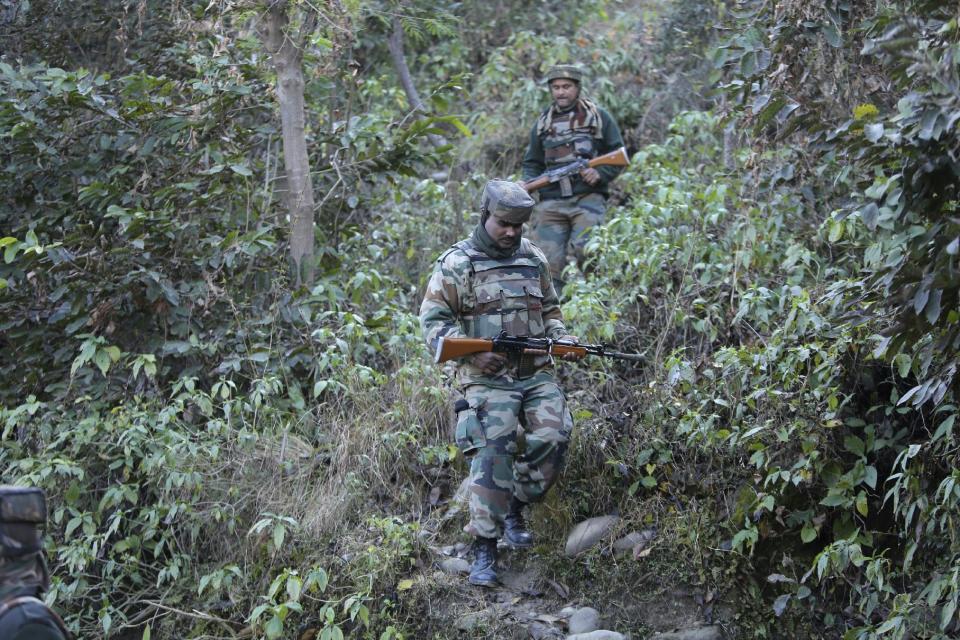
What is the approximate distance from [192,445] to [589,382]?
8.12 feet

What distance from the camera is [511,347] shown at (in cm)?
559

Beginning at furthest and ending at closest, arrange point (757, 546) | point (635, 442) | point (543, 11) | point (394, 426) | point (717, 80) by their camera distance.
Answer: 1. point (543, 11)
2. point (717, 80)
3. point (394, 426)
4. point (635, 442)
5. point (757, 546)

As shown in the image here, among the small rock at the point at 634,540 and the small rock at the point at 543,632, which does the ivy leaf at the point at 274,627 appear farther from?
the small rock at the point at 634,540

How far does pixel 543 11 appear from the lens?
43.0 ft

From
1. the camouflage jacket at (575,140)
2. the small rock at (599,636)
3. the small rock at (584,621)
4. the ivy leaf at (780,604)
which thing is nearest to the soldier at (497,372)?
the small rock at (584,621)

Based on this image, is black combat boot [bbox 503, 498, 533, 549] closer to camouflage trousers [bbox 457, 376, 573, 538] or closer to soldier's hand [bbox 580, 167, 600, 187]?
camouflage trousers [bbox 457, 376, 573, 538]

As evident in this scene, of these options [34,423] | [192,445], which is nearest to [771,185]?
[192,445]

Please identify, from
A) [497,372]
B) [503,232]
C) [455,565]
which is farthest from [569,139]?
[455,565]

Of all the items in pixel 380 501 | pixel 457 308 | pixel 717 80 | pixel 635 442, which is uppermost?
pixel 717 80

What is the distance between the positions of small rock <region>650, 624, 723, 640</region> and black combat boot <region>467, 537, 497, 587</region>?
0.88 meters

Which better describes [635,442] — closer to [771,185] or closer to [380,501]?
[380,501]

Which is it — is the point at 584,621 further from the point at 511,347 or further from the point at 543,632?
the point at 511,347

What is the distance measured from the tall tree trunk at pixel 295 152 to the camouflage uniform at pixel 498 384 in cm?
200

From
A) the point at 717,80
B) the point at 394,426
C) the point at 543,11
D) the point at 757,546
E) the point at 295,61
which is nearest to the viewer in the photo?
the point at 757,546
